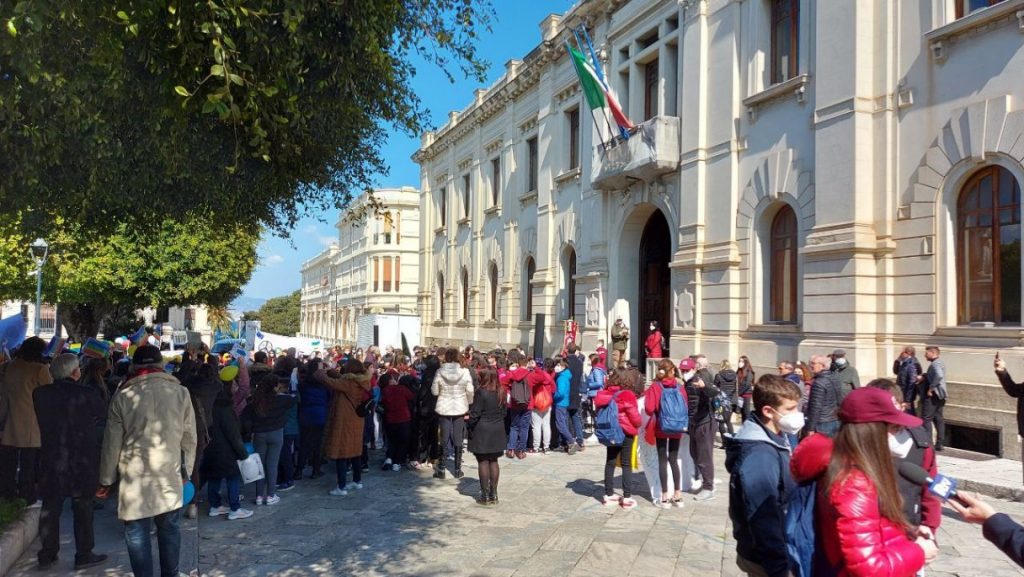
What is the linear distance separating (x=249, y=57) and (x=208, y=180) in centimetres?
214

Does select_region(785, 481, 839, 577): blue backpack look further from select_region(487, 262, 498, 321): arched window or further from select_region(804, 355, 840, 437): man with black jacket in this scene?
select_region(487, 262, 498, 321): arched window

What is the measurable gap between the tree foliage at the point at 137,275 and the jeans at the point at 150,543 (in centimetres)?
2114

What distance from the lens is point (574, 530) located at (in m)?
7.35

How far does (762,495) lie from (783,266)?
12622 mm

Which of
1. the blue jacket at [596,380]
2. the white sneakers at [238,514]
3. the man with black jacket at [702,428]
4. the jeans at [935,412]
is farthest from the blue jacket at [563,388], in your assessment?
the white sneakers at [238,514]

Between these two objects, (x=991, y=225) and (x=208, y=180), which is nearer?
(x=208, y=180)

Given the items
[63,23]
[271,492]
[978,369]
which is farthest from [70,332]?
[978,369]

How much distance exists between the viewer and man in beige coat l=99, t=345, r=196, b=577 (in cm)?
504

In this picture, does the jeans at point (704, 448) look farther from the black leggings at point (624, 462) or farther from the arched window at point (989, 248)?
the arched window at point (989, 248)

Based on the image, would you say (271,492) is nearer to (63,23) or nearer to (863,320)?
(63,23)

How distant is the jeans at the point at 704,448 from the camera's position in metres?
8.73

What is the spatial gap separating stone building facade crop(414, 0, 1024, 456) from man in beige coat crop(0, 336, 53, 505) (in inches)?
473

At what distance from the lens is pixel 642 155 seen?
1852 cm

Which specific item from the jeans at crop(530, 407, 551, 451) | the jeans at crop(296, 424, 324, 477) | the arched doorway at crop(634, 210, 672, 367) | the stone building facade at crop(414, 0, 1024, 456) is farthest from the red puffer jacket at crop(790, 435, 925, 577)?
the arched doorway at crop(634, 210, 672, 367)
